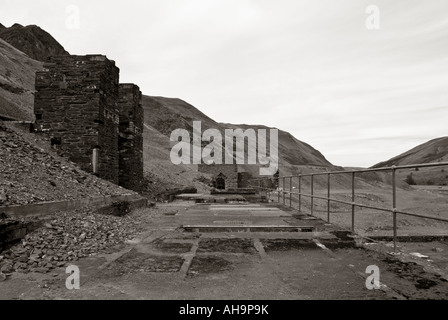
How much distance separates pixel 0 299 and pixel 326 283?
288 cm

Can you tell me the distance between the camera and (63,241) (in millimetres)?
4980

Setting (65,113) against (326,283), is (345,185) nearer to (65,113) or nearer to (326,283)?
(65,113)

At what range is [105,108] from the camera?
11648 millimetres

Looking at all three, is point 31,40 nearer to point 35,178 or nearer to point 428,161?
point 35,178

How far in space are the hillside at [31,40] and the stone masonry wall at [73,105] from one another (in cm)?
7535

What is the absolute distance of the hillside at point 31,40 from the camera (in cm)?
7731

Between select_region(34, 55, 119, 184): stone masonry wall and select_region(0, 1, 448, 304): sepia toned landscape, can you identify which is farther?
select_region(34, 55, 119, 184): stone masonry wall

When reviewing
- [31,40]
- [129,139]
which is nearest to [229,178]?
[129,139]

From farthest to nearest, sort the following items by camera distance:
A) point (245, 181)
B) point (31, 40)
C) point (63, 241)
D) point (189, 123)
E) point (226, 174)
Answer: point (189, 123)
point (31, 40)
point (245, 181)
point (226, 174)
point (63, 241)

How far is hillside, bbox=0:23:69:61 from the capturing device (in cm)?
7731

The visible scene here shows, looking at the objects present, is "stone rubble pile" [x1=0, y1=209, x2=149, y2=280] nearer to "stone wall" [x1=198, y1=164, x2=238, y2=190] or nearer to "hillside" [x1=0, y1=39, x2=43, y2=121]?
"hillside" [x1=0, y1=39, x2=43, y2=121]

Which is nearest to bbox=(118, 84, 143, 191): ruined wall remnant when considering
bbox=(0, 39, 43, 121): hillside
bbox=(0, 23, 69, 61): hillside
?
bbox=(0, 39, 43, 121): hillside

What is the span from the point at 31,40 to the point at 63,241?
89030mm

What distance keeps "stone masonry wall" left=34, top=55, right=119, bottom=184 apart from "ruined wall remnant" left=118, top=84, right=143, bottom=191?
3.20 m
